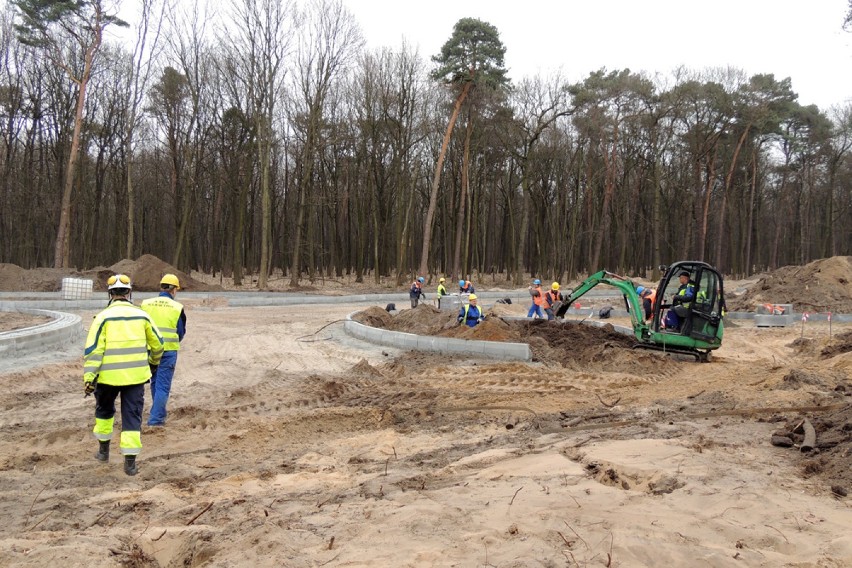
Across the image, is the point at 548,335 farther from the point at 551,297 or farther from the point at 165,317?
the point at 165,317

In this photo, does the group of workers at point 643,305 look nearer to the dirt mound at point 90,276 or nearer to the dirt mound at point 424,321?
the dirt mound at point 424,321

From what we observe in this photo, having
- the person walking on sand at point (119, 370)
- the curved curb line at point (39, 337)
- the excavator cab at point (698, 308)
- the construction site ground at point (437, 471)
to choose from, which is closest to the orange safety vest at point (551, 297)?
the excavator cab at point (698, 308)

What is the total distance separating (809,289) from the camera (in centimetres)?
2453

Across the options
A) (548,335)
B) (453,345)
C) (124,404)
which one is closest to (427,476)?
(124,404)

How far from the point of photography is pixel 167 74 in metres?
33.8

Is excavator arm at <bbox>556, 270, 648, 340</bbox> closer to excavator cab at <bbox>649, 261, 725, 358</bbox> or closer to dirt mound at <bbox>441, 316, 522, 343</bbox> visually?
excavator cab at <bbox>649, 261, 725, 358</bbox>

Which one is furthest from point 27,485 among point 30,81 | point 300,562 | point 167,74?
point 30,81

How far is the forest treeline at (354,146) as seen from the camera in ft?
100

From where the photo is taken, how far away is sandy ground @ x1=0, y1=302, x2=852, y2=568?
3.78 metres

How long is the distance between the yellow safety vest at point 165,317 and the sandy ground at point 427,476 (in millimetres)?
1060

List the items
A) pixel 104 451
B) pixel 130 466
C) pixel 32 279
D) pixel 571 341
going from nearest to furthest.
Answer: pixel 130 466 → pixel 104 451 → pixel 571 341 → pixel 32 279

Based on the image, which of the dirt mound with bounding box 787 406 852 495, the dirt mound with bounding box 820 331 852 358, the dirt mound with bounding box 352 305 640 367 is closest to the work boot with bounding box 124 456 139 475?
the dirt mound with bounding box 787 406 852 495

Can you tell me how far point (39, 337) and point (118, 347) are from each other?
8.07 meters

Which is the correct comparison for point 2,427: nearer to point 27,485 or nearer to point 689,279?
point 27,485
